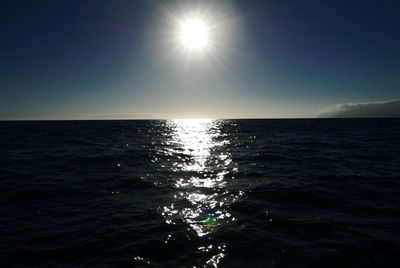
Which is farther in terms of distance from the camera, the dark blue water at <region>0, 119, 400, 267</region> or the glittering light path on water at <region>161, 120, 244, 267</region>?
the glittering light path on water at <region>161, 120, 244, 267</region>

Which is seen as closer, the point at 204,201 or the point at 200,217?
the point at 200,217

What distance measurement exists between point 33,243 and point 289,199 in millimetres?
9366

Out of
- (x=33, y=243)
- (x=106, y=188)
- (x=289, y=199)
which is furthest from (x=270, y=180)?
(x=33, y=243)

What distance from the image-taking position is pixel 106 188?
12.5 m

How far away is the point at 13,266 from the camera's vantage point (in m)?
5.88

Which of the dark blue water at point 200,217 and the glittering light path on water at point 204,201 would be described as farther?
the glittering light path on water at point 204,201

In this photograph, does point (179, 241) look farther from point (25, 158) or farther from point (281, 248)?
point (25, 158)

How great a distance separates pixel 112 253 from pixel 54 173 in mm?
11362

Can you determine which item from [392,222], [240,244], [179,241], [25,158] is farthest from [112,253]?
[25,158]

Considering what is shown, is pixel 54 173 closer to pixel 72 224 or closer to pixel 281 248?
pixel 72 224

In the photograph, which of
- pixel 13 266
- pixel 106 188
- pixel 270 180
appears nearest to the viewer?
pixel 13 266

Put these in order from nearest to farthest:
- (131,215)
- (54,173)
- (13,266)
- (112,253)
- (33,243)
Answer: (13,266)
(112,253)
(33,243)
(131,215)
(54,173)

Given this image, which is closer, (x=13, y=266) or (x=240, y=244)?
(x=13, y=266)

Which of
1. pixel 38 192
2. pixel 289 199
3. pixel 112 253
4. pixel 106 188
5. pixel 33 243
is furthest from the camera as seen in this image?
pixel 106 188
